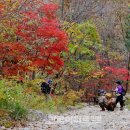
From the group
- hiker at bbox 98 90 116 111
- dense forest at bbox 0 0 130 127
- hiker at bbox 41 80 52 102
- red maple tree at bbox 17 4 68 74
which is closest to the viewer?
dense forest at bbox 0 0 130 127

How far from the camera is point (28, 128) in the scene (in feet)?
39.7

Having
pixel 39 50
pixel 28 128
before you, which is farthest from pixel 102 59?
pixel 28 128

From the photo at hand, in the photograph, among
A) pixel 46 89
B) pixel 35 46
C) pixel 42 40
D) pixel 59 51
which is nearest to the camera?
pixel 42 40

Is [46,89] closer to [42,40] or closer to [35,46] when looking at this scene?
[35,46]

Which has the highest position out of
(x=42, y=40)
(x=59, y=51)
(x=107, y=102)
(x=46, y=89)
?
(x=42, y=40)

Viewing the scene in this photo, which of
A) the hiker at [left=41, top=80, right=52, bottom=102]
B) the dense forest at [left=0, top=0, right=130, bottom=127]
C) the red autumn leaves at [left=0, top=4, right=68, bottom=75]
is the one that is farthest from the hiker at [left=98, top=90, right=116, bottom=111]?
the red autumn leaves at [left=0, top=4, right=68, bottom=75]

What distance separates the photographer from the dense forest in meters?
14.8

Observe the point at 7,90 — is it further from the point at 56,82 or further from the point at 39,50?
the point at 56,82

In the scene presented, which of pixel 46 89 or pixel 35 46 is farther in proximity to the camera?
pixel 46 89

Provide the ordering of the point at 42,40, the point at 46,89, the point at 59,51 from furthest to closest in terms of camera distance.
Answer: the point at 59,51 < the point at 46,89 < the point at 42,40

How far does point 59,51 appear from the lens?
2280 cm

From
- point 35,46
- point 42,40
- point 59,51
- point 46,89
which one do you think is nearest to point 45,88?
point 46,89

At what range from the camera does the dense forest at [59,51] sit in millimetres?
14773

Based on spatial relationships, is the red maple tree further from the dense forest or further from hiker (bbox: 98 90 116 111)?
hiker (bbox: 98 90 116 111)
